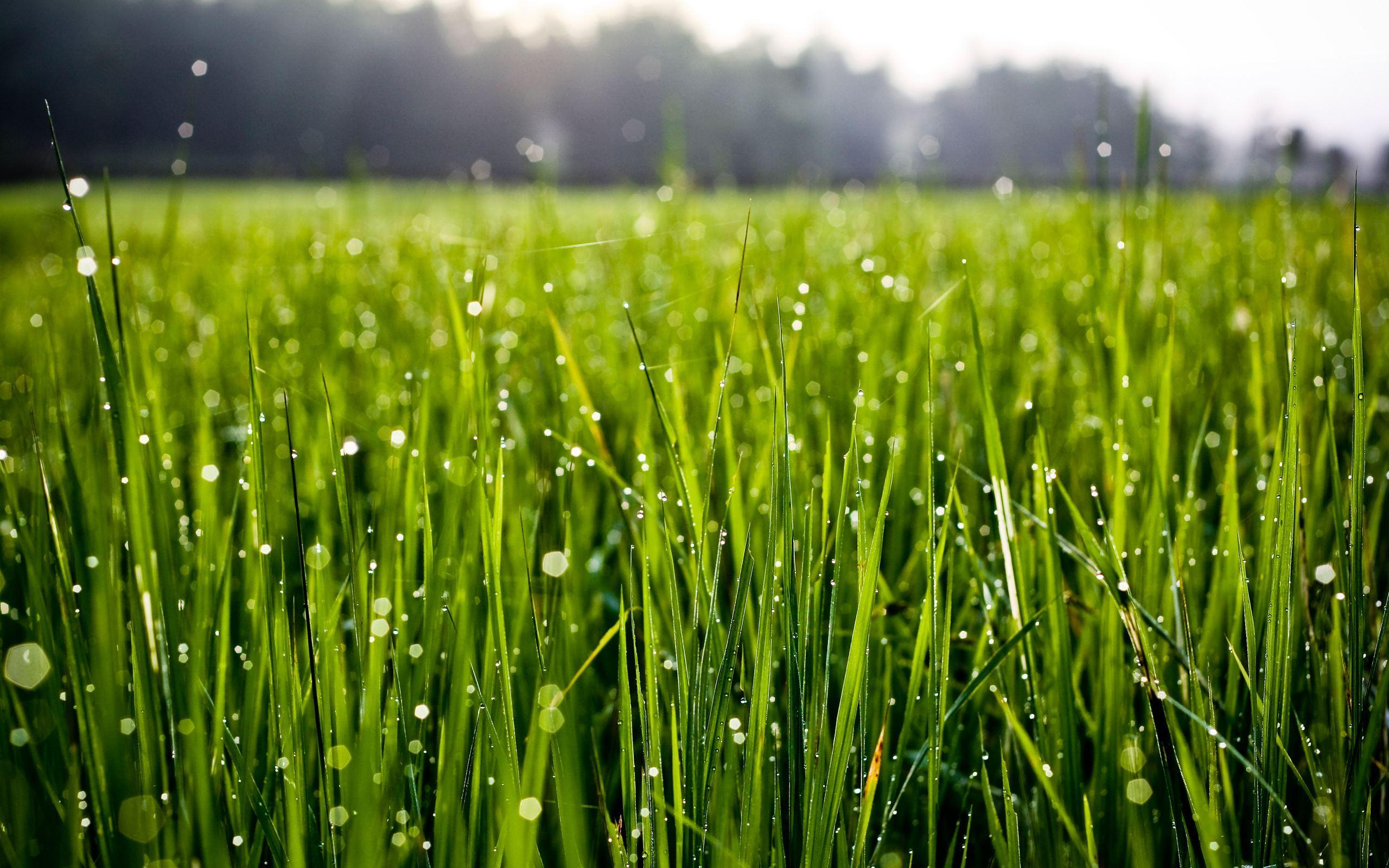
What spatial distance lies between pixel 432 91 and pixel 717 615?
40.7 m

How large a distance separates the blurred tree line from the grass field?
54.8ft

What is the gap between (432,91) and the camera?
1409 inches

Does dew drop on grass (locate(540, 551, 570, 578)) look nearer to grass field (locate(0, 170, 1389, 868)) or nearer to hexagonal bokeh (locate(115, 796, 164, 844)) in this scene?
grass field (locate(0, 170, 1389, 868))

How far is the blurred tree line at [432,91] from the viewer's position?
2316 centimetres

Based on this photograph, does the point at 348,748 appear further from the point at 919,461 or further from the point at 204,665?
the point at 919,461

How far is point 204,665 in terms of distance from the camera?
21.3 inches

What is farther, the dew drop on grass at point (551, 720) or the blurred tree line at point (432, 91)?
the blurred tree line at point (432, 91)

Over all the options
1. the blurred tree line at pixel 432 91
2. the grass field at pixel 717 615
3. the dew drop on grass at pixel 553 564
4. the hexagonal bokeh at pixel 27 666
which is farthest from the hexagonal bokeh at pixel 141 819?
the blurred tree line at pixel 432 91

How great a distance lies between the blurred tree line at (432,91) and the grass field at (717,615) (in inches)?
658

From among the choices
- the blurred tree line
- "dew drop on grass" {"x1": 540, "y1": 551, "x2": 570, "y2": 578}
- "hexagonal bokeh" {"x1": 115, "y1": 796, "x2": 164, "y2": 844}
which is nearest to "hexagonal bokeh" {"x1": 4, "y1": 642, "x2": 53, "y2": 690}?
"hexagonal bokeh" {"x1": 115, "y1": 796, "x2": 164, "y2": 844}

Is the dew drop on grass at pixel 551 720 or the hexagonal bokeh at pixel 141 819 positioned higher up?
the dew drop on grass at pixel 551 720

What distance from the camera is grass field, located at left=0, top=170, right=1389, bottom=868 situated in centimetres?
45

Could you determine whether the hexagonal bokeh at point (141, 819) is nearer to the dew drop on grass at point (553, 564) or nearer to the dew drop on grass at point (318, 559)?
the dew drop on grass at point (318, 559)

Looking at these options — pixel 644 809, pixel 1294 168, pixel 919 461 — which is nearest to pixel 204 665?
pixel 644 809
